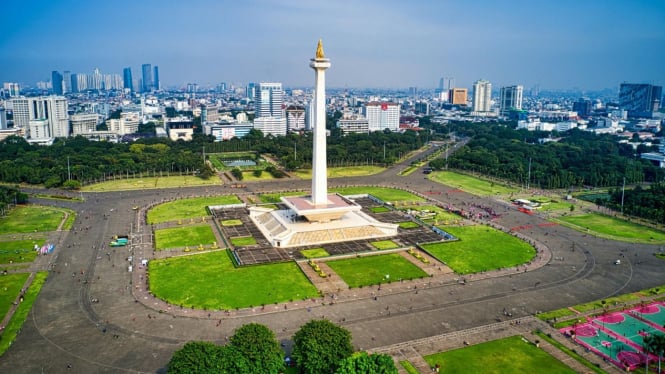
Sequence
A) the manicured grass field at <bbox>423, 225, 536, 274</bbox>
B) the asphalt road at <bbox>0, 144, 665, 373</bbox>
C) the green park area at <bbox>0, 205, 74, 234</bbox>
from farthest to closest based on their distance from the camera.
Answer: the green park area at <bbox>0, 205, 74, 234</bbox> < the manicured grass field at <bbox>423, 225, 536, 274</bbox> < the asphalt road at <bbox>0, 144, 665, 373</bbox>

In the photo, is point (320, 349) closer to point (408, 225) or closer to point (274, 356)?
point (274, 356)

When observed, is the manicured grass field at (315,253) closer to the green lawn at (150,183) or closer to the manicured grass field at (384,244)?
the manicured grass field at (384,244)

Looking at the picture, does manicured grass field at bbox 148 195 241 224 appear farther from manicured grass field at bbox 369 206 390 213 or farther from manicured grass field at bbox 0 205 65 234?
manicured grass field at bbox 369 206 390 213

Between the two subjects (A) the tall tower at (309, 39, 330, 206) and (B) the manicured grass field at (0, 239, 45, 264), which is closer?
(B) the manicured grass field at (0, 239, 45, 264)

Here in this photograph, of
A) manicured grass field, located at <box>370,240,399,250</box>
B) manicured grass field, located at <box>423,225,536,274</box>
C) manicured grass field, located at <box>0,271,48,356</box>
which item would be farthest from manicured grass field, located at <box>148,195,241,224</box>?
manicured grass field, located at <box>423,225,536,274</box>

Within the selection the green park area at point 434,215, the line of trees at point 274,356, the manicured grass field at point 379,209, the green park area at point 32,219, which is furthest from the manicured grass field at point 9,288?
the green park area at point 434,215

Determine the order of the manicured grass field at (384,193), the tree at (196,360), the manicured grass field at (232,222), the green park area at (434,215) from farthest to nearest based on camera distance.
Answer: the manicured grass field at (384,193) → the green park area at (434,215) → the manicured grass field at (232,222) → the tree at (196,360)

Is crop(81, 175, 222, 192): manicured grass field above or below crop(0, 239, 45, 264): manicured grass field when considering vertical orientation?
above
